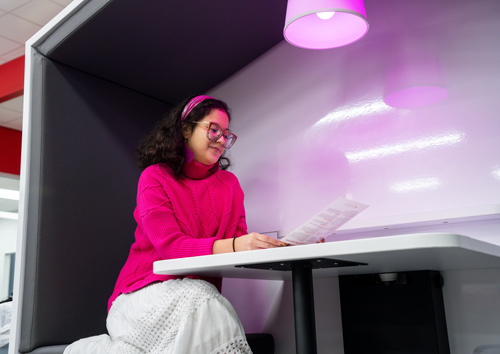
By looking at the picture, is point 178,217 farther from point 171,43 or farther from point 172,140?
point 171,43

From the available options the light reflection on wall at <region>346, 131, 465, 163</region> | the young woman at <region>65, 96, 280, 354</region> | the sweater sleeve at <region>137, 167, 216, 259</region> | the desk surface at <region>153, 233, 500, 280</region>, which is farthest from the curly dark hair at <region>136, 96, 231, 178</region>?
the desk surface at <region>153, 233, 500, 280</region>

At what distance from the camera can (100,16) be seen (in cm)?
189

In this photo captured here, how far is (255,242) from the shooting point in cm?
124

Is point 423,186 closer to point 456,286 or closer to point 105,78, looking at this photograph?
point 456,286

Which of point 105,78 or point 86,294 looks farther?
point 105,78

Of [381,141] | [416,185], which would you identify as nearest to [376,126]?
[381,141]

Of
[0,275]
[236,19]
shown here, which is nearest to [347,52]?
[236,19]

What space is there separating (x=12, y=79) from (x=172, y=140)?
3.38 m

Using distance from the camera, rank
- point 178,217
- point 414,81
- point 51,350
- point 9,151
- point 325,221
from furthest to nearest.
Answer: point 9,151
point 414,81
point 51,350
point 178,217
point 325,221

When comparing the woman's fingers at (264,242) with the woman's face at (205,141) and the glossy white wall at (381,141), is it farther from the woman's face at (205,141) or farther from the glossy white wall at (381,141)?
the glossy white wall at (381,141)

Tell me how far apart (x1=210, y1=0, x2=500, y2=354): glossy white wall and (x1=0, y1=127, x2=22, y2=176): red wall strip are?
425 cm

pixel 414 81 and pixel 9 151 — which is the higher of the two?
pixel 9 151

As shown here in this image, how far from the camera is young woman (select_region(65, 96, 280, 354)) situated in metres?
1.20

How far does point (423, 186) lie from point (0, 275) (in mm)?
8697
